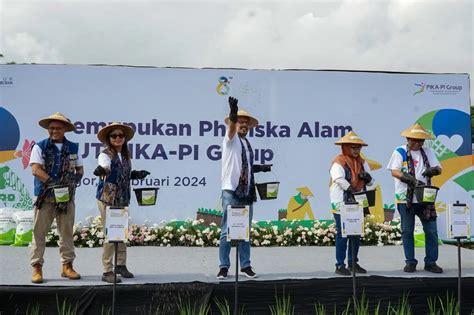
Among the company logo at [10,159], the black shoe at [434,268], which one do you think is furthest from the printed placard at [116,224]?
the company logo at [10,159]

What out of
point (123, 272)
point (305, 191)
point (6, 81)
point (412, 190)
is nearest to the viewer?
point (123, 272)

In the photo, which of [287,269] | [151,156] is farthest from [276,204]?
[287,269]

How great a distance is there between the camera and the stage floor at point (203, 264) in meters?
4.36

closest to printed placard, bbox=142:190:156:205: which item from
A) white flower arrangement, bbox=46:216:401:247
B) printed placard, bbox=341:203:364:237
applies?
printed placard, bbox=341:203:364:237

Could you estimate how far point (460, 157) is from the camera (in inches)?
304

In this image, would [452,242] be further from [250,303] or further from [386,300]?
[250,303]

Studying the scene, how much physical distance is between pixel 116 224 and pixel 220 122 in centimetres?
431

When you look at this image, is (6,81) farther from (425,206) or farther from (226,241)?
(425,206)

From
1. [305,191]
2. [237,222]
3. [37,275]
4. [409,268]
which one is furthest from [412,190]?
[37,275]

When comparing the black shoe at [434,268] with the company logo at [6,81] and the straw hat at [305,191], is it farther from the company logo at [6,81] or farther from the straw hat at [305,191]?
the company logo at [6,81]

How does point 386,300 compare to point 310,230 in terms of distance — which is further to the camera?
point 310,230

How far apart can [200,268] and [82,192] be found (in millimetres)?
2890

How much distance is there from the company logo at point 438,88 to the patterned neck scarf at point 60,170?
17.5 feet

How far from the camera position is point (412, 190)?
4.62 meters
